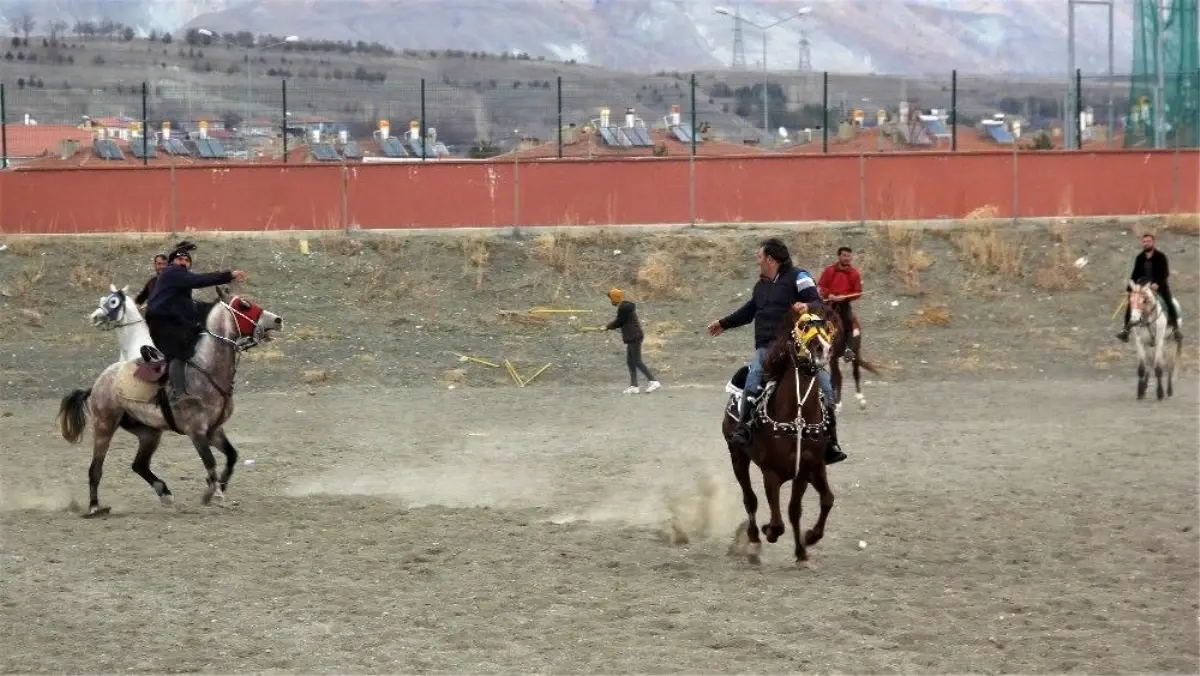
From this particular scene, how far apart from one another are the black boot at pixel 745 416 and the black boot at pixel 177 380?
5.17 meters

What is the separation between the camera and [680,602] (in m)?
9.91

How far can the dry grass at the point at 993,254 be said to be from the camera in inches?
1159

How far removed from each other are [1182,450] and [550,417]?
7554 millimetres

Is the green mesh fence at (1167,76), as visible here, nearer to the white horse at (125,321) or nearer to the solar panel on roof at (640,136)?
the solar panel on roof at (640,136)

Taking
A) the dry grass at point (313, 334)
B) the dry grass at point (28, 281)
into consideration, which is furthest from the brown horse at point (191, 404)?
the dry grass at point (28, 281)

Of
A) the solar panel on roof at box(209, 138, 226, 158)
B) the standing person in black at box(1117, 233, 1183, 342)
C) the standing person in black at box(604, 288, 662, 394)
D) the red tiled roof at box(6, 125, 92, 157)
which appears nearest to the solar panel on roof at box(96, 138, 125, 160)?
the red tiled roof at box(6, 125, 92, 157)

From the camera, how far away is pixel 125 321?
14.5 meters

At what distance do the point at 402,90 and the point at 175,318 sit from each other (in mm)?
87322

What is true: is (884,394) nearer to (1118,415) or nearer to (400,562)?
(1118,415)

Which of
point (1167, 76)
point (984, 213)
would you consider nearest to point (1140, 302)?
point (984, 213)

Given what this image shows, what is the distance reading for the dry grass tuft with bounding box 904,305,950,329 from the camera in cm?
2711

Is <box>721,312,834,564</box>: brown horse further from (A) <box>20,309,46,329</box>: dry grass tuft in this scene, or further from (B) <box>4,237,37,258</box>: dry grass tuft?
(B) <box>4,237,37,258</box>: dry grass tuft

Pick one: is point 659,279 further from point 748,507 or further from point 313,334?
point 748,507

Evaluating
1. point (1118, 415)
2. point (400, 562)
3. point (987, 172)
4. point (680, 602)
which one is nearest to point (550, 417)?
point (1118, 415)
